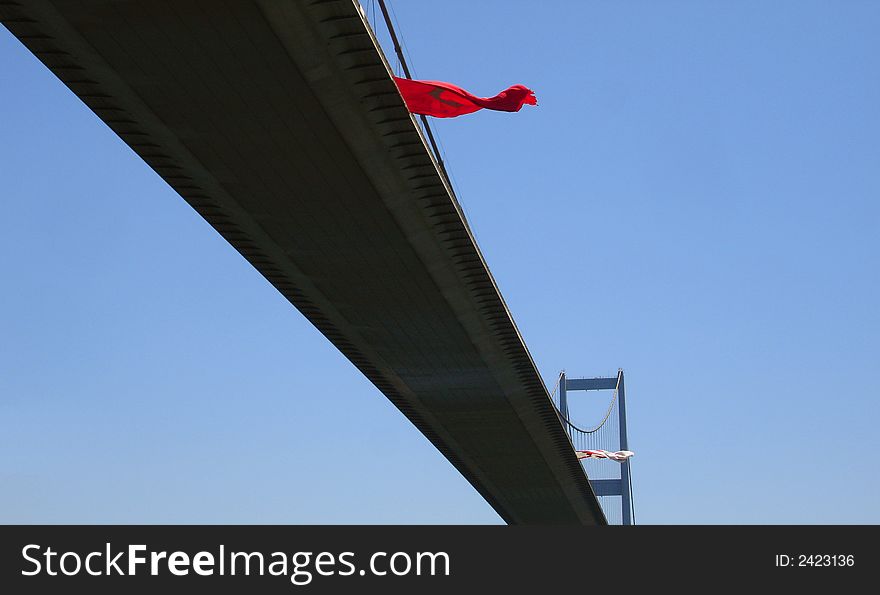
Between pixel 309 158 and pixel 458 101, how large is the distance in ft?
10.0

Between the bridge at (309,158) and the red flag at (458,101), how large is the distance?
1.21m

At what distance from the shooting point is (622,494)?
56625 mm

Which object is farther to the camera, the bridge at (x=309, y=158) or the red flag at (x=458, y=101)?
the red flag at (x=458, y=101)

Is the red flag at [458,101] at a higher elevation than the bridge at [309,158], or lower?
higher

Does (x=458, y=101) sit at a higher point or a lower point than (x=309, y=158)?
higher

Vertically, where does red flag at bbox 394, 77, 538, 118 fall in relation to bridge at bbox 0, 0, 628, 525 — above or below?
above

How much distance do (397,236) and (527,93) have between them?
3363 millimetres

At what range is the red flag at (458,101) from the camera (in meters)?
19.2

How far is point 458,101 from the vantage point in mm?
19266

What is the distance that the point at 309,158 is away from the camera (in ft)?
57.5

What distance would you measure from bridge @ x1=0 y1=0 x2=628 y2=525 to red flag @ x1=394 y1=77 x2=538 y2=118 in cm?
121

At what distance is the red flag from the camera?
1916cm

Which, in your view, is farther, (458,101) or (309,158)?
(458,101)

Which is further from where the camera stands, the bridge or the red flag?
the red flag
